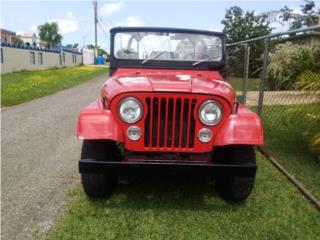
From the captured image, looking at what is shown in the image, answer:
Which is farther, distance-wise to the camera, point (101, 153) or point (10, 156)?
point (10, 156)

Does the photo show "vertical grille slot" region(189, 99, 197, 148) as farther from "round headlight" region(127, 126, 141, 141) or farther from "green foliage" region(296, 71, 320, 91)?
"green foliage" region(296, 71, 320, 91)

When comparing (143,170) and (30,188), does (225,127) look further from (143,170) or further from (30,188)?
(30,188)

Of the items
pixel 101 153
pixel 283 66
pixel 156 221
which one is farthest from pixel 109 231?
pixel 283 66

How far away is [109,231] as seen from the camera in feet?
10.4

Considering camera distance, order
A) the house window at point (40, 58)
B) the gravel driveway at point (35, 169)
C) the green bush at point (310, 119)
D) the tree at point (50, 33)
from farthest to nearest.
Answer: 1. the tree at point (50, 33)
2. the house window at point (40, 58)
3. the green bush at point (310, 119)
4. the gravel driveway at point (35, 169)

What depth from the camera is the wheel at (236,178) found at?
11.3ft

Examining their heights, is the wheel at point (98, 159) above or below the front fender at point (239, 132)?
below

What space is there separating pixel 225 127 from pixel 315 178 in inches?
71.6

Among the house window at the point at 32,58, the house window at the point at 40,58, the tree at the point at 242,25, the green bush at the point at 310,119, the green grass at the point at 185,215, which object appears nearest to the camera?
the green grass at the point at 185,215

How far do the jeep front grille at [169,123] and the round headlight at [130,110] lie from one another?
85 mm

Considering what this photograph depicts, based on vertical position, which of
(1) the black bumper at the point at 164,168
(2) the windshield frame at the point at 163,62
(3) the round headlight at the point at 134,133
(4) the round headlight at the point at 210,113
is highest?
(2) the windshield frame at the point at 163,62

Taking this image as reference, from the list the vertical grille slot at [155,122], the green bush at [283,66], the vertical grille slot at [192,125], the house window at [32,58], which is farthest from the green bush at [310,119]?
the house window at [32,58]

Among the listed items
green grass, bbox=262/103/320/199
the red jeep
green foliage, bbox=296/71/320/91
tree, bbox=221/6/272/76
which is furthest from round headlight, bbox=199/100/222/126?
tree, bbox=221/6/272/76

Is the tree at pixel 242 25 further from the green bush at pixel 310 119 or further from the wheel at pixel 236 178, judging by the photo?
the wheel at pixel 236 178
